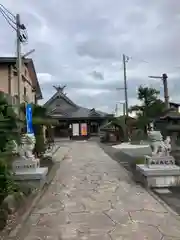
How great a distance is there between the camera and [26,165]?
821 centimetres

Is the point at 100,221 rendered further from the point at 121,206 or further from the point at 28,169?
the point at 28,169

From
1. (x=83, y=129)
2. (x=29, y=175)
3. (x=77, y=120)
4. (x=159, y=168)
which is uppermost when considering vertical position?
(x=77, y=120)

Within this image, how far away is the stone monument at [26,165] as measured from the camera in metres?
7.97

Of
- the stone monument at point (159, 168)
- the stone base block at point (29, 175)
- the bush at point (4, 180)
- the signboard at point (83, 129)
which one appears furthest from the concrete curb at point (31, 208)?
the signboard at point (83, 129)

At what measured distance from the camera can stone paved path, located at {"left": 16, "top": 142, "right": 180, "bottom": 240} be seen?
484 cm

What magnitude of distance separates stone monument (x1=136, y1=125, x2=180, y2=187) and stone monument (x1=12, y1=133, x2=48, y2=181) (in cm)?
272

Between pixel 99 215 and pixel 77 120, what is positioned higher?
pixel 77 120

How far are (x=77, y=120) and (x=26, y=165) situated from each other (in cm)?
3478

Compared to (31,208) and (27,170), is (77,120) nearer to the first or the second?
(27,170)

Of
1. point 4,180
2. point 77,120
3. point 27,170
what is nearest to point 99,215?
point 4,180

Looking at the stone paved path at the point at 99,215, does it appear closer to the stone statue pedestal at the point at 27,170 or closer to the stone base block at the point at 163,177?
the stone base block at the point at 163,177

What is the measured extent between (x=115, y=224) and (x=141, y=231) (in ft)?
1.76

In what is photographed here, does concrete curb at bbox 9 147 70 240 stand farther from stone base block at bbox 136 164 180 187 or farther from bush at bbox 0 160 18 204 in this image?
stone base block at bbox 136 164 180 187

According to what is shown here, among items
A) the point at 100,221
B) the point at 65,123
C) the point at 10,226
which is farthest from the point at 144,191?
the point at 65,123
